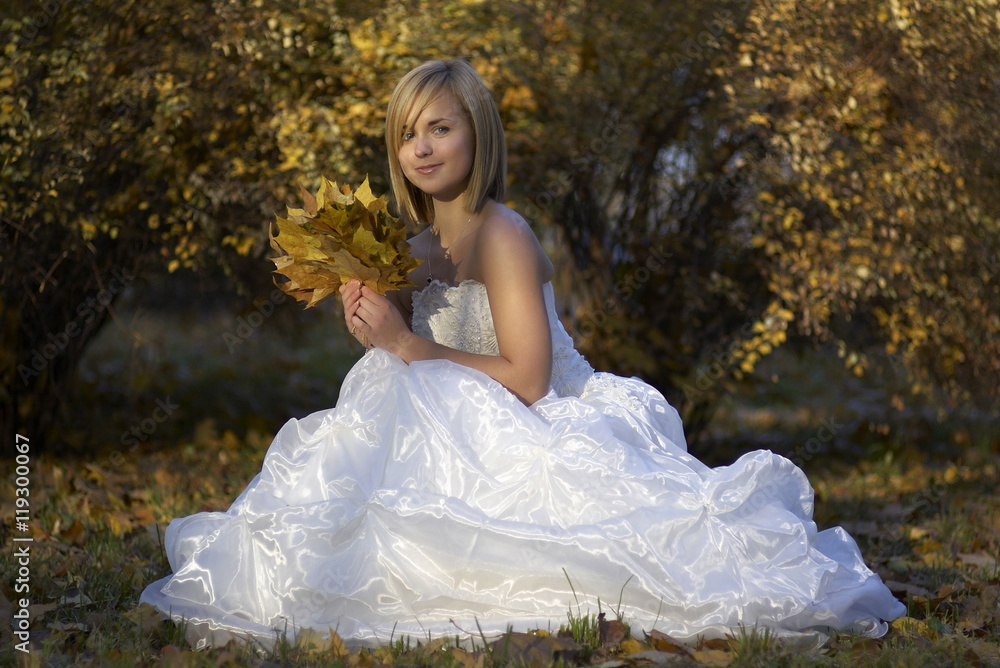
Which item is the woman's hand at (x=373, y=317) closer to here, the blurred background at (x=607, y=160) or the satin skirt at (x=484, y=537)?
the satin skirt at (x=484, y=537)

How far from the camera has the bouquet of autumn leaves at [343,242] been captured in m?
2.30

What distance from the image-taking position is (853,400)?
808cm

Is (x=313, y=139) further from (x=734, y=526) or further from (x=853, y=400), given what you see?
(x=853, y=400)

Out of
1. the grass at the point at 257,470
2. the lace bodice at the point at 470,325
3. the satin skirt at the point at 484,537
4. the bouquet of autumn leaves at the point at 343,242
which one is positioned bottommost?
the grass at the point at 257,470

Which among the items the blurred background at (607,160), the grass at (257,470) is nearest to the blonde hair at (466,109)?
the grass at (257,470)

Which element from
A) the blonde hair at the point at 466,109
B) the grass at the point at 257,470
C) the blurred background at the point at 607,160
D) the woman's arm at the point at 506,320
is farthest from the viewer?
the blurred background at the point at 607,160

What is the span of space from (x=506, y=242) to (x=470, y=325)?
12.6 inches

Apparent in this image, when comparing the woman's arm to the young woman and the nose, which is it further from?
the nose

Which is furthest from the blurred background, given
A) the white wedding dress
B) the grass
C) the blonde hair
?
the white wedding dress

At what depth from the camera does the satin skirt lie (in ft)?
7.40

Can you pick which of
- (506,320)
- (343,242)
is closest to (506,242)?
(506,320)

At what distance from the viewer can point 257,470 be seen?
4.55 meters

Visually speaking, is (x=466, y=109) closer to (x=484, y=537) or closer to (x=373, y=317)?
(x=373, y=317)

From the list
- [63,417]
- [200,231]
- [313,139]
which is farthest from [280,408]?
[313,139]
